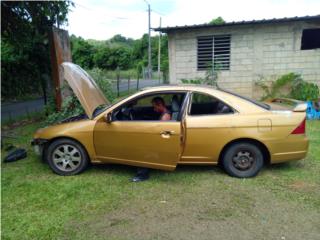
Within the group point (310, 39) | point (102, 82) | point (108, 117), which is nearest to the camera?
point (108, 117)

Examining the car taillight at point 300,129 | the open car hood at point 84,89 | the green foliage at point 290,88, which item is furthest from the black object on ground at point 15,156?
the green foliage at point 290,88

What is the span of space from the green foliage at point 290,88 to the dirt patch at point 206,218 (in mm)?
6820

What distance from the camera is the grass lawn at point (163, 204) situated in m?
3.52

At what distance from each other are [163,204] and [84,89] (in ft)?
8.20

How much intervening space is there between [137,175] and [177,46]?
731 centimetres

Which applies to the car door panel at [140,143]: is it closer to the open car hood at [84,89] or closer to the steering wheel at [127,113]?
the steering wheel at [127,113]

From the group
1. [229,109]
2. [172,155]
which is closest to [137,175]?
[172,155]

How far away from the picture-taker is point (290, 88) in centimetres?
1059

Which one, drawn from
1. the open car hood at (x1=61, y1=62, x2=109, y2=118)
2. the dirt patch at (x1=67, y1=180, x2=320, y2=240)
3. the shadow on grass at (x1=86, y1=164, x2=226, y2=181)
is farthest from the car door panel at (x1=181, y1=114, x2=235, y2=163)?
the open car hood at (x1=61, y1=62, x2=109, y2=118)

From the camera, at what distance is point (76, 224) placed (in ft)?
12.0

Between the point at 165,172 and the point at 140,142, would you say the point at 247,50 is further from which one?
the point at 140,142

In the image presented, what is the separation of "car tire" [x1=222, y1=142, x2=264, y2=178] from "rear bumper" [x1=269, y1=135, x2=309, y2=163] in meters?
0.21

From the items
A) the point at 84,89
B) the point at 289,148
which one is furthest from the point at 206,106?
the point at 84,89

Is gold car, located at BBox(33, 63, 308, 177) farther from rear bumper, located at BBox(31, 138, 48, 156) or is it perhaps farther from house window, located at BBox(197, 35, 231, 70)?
house window, located at BBox(197, 35, 231, 70)
